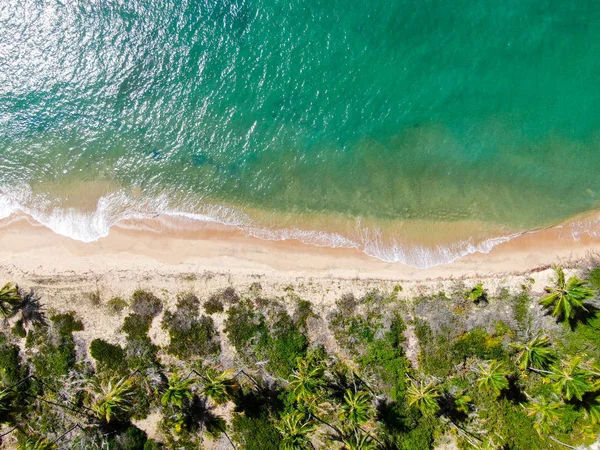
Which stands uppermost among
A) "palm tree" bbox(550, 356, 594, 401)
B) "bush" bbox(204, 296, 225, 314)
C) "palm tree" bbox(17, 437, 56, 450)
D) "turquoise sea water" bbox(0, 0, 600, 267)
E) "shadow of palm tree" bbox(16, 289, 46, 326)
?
"turquoise sea water" bbox(0, 0, 600, 267)

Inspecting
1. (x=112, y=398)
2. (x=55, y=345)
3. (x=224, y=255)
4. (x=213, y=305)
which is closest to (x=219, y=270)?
(x=224, y=255)

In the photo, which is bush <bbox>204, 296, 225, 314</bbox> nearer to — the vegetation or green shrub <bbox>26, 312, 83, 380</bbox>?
the vegetation

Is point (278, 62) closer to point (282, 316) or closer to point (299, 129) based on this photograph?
point (299, 129)

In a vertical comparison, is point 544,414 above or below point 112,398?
below

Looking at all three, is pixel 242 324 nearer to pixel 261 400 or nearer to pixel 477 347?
pixel 261 400

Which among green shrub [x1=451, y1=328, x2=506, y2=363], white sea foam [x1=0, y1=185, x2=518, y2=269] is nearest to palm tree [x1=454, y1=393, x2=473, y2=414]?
green shrub [x1=451, y1=328, x2=506, y2=363]

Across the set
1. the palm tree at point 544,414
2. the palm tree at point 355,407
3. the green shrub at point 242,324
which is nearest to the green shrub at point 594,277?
the palm tree at point 544,414

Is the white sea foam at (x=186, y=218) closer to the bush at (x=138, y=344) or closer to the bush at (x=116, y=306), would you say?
the bush at (x=116, y=306)

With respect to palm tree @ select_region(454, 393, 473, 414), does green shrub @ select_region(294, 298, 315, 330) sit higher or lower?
higher
